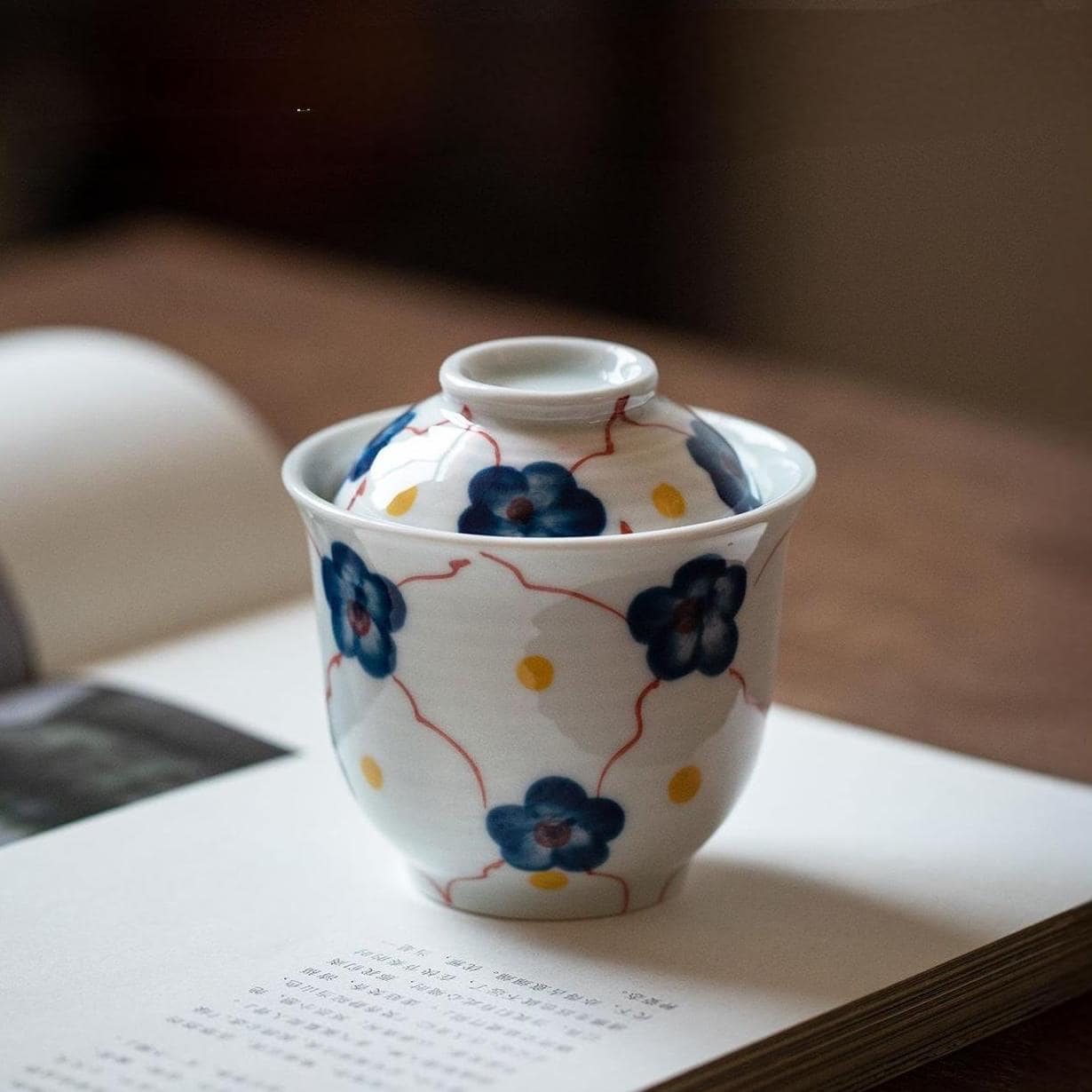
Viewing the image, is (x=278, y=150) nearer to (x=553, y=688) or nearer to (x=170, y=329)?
(x=170, y=329)

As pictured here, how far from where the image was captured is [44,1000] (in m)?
0.39

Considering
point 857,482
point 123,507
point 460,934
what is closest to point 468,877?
point 460,934

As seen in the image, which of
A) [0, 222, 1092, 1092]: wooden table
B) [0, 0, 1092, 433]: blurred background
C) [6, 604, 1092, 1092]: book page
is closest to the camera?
[6, 604, 1092, 1092]: book page

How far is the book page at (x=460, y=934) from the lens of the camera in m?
0.36

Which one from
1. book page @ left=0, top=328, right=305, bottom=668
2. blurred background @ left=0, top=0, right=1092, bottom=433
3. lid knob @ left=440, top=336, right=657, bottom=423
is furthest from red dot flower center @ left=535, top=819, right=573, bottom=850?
blurred background @ left=0, top=0, right=1092, bottom=433

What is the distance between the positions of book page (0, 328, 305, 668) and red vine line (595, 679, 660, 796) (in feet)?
1.01

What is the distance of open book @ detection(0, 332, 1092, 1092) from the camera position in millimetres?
368

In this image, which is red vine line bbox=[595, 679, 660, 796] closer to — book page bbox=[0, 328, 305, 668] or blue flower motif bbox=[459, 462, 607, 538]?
blue flower motif bbox=[459, 462, 607, 538]

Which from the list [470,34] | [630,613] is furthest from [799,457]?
[470,34]

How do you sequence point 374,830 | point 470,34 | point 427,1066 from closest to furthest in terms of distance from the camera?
1. point 427,1066
2. point 374,830
3. point 470,34

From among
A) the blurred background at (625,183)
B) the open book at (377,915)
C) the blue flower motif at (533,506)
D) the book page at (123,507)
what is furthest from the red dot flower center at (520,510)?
the blurred background at (625,183)

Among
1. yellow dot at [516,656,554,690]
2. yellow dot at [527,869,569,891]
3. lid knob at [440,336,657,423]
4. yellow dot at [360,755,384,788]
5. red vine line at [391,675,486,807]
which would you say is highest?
lid knob at [440,336,657,423]

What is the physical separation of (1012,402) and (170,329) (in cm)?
80

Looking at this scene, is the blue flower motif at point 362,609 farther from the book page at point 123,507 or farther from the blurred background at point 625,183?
the blurred background at point 625,183
